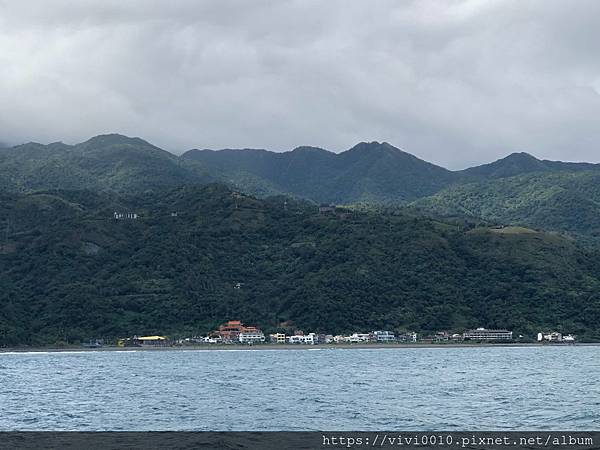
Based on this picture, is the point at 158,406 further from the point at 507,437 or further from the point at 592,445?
the point at 592,445

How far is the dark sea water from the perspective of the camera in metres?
62.8

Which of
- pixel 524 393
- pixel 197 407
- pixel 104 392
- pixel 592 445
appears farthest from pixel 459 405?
pixel 104 392

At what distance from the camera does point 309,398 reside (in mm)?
80625

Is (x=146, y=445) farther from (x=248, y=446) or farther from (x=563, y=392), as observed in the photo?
(x=563, y=392)

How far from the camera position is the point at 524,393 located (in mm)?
84188

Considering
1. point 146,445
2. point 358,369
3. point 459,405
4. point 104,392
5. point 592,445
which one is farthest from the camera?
point 358,369

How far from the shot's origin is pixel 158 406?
76.2 meters

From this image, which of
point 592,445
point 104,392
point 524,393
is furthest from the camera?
point 104,392

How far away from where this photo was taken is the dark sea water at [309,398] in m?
62.8

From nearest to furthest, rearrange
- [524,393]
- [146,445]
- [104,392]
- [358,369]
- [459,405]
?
[146,445] → [459,405] → [524,393] → [104,392] → [358,369]

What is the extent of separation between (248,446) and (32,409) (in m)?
33.2

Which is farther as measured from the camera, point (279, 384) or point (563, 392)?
point (279, 384)

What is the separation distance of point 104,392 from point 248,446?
155 ft

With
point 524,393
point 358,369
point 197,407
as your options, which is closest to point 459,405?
point 524,393
